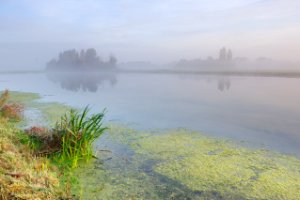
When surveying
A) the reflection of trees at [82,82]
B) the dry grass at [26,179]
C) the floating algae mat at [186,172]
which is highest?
the reflection of trees at [82,82]

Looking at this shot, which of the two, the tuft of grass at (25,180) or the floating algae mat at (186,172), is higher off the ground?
the tuft of grass at (25,180)

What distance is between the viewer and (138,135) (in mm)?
8281

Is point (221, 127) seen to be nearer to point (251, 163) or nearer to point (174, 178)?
point (251, 163)

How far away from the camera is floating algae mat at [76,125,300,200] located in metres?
4.54

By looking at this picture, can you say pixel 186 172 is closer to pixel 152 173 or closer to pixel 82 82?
pixel 152 173

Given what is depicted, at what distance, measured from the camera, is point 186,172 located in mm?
5359

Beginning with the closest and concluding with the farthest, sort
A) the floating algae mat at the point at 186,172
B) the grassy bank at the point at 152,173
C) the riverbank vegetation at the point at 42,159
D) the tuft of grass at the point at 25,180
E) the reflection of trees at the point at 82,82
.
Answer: the tuft of grass at the point at 25,180 < the riverbank vegetation at the point at 42,159 < the grassy bank at the point at 152,173 < the floating algae mat at the point at 186,172 < the reflection of trees at the point at 82,82

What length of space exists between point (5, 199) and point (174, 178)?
2.79m

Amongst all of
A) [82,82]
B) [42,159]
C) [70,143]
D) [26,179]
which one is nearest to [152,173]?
[70,143]

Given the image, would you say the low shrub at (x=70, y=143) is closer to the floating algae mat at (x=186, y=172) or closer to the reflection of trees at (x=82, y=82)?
the floating algae mat at (x=186, y=172)

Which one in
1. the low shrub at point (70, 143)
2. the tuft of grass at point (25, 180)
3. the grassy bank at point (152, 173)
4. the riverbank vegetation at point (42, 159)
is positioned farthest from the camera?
the low shrub at point (70, 143)

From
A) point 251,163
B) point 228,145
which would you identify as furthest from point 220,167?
point 228,145

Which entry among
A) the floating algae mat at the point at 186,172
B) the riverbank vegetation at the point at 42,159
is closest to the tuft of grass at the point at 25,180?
the riverbank vegetation at the point at 42,159

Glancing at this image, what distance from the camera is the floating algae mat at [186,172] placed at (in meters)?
4.54
